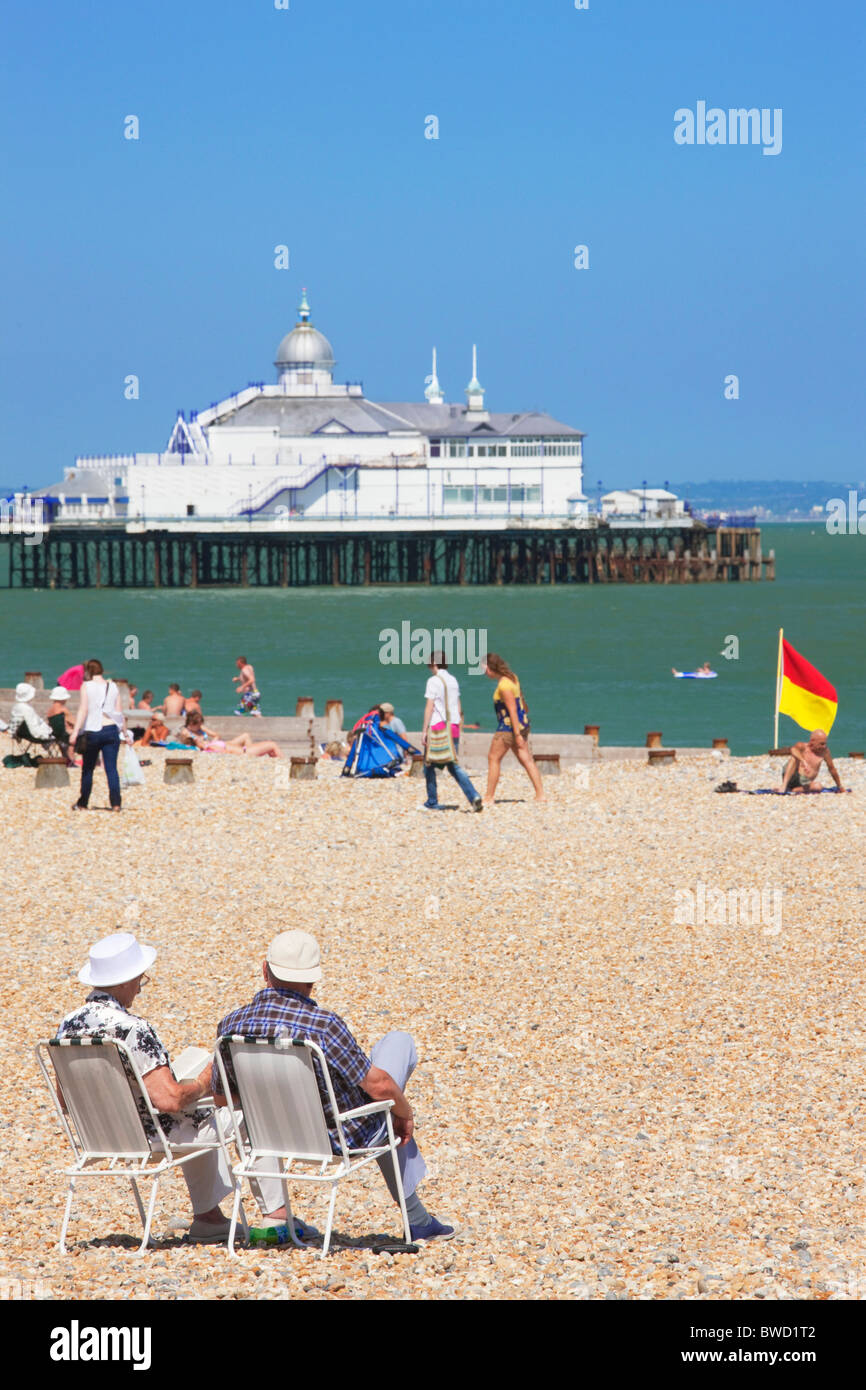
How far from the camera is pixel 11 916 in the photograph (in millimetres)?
9352

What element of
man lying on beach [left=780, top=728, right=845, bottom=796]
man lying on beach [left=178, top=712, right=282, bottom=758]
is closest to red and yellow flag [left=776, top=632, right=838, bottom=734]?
man lying on beach [left=780, top=728, right=845, bottom=796]

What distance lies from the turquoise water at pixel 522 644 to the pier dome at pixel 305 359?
21.4 m

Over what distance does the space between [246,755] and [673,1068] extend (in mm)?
10914

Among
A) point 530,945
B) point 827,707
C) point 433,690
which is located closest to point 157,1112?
point 530,945

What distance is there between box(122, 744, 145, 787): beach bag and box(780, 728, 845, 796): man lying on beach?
518 centimetres

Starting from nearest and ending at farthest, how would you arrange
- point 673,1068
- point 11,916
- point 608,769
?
point 673,1068
point 11,916
point 608,769

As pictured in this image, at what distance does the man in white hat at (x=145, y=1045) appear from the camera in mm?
4848

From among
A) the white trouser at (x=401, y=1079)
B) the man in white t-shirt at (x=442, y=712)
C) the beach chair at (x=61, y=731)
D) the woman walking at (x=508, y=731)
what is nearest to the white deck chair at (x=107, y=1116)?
the white trouser at (x=401, y=1079)

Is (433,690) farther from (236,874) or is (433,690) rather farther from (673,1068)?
(673,1068)

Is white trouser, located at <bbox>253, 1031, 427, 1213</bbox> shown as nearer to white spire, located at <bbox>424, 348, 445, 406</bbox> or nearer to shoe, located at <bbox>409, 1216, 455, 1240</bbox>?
shoe, located at <bbox>409, 1216, 455, 1240</bbox>

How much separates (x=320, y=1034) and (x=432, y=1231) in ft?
2.37

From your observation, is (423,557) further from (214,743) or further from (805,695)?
(805,695)

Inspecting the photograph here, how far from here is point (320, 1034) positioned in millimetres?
4801

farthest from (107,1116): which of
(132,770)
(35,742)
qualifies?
(35,742)
